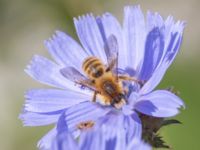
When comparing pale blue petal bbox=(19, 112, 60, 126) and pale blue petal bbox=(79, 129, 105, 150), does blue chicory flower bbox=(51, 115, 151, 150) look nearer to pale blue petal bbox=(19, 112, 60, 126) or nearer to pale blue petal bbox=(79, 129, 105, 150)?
pale blue petal bbox=(79, 129, 105, 150)

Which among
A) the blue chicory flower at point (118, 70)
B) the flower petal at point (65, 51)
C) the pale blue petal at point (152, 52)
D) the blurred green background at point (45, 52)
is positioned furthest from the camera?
the blurred green background at point (45, 52)

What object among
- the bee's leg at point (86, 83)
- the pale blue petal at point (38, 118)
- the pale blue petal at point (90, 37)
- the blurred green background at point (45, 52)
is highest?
the blurred green background at point (45, 52)

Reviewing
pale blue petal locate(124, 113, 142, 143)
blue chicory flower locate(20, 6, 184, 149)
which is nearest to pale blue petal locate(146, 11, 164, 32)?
blue chicory flower locate(20, 6, 184, 149)

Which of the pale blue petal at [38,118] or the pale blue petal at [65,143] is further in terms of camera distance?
the pale blue petal at [38,118]

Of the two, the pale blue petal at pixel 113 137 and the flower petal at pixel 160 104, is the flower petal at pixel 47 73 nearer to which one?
the flower petal at pixel 160 104

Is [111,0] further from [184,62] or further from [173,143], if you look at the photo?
[173,143]

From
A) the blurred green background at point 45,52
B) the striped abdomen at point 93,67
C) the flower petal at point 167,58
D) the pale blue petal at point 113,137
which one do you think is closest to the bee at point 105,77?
the striped abdomen at point 93,67

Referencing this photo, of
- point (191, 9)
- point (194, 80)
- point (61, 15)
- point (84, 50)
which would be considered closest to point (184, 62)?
point (194, 80)
